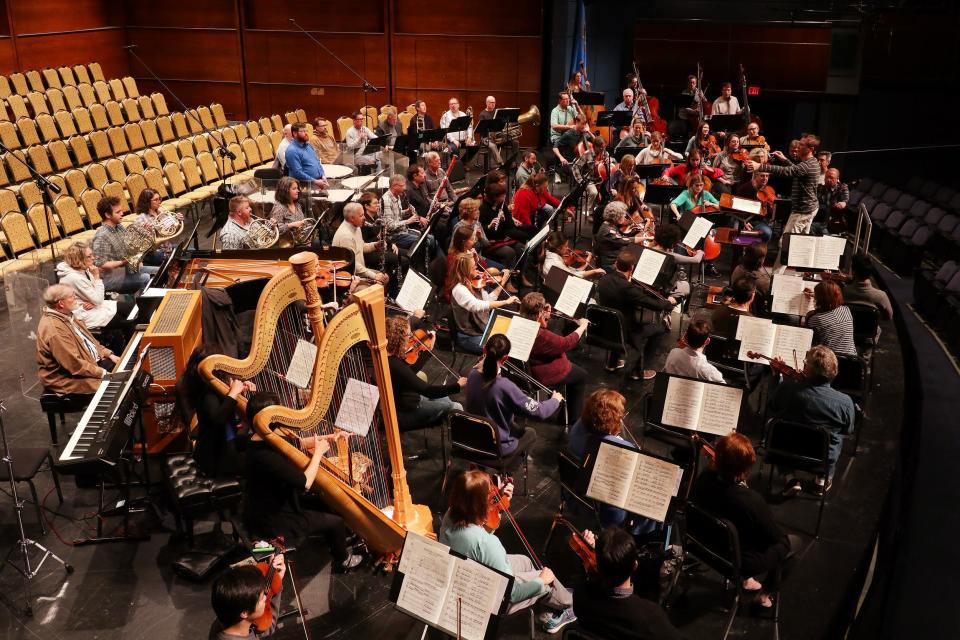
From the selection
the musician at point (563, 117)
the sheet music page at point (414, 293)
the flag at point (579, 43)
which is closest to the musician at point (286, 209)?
the sheet music page at point (414, 293)

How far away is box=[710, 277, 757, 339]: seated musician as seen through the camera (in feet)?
21.2

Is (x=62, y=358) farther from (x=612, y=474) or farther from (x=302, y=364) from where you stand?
(x=612, y=474)

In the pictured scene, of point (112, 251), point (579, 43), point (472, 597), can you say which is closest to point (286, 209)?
point (112, 251)

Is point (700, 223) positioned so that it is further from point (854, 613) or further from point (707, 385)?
point (854, 613)

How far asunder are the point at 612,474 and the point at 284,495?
1.83m

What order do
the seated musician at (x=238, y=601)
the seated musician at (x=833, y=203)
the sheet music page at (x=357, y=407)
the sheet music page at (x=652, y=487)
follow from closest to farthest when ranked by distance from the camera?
1. the seated musician at (x=238, y=601)
2. the sheet music page at (x=652, y=487)
3. the sheet music page at (x=357, y=407)
4. the seated musician at (x=833, y=203)

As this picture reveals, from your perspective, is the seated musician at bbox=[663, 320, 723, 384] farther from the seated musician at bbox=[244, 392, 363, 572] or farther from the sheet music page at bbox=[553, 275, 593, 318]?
the seated musician at bbox=[244, 392, 363, 572]

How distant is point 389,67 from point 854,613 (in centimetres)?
1394

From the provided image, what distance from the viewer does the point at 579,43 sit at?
51.0 feet

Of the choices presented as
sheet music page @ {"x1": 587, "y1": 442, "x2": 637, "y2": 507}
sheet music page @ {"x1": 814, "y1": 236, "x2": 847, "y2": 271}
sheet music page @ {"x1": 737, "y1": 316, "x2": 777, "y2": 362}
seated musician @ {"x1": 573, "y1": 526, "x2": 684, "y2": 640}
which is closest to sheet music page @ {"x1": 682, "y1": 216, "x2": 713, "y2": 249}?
sheet music page @ {"x1": 814, "y1": 236, "x2": 847, "y2": 271}

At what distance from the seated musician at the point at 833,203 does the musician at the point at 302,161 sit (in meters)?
6.14

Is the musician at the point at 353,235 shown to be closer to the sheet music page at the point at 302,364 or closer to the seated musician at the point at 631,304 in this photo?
the seated musician at the point at 631,304

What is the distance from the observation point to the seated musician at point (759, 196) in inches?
374

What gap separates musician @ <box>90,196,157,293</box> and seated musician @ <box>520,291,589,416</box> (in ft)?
12.8
